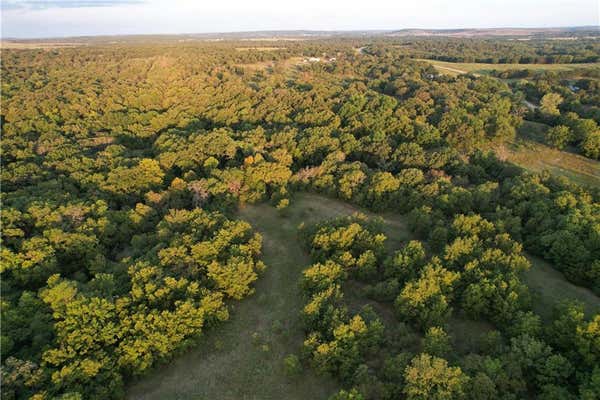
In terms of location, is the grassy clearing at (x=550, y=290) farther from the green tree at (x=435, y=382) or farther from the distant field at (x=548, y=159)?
the distant field at (x=548, y=159)

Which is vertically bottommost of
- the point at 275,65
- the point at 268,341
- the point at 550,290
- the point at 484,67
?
the point at 268,341

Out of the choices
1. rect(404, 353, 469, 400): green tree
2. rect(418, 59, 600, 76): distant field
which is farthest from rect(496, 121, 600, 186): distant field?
rect(418, 59, 600, 76): distant field

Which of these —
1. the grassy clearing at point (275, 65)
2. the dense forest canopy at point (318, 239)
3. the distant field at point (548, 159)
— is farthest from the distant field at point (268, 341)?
the grassy clearing at point (275, 65)

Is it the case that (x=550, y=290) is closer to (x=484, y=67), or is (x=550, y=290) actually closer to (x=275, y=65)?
(x=484, y=67)

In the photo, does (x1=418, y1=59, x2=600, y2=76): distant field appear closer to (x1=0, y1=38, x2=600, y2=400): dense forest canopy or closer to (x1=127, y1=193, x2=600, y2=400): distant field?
(x1=0, y1=38, x2=600, y2=400): dense forest canopy

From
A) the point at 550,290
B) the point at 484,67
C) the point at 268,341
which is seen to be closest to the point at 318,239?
the point at 268,341

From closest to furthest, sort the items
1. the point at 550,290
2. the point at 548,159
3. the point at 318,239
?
the point at 550,290
the point at 318,239
the point at 548,159
